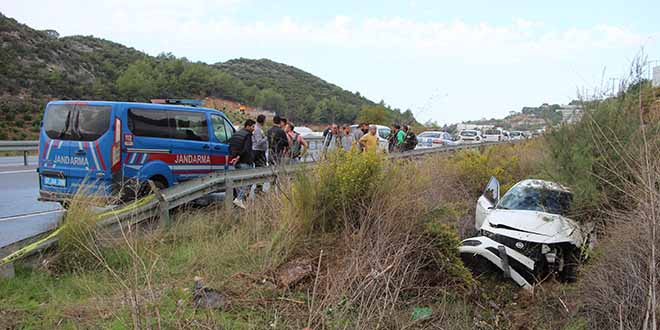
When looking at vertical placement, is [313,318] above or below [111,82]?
below

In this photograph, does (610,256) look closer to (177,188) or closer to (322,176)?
(322,176)

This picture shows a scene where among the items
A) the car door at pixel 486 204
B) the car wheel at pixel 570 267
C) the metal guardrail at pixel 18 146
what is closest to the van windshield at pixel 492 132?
the car door at pixel 486 204

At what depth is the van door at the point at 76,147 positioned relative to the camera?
753cm

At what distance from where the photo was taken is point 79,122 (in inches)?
306

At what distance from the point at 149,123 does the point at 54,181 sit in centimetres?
179

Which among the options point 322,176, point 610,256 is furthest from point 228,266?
point 610,256

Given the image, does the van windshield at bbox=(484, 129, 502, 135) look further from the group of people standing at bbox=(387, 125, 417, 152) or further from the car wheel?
the car wheel

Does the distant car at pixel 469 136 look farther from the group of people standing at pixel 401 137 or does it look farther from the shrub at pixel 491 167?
the group of people standing at pixel 401 137

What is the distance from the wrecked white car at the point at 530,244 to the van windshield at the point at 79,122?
19.6ft

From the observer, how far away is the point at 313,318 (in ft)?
11.8

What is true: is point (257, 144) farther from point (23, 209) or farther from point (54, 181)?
point (23, 209)

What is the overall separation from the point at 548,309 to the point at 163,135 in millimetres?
6748

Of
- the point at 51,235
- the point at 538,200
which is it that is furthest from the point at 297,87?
the point at 51,235

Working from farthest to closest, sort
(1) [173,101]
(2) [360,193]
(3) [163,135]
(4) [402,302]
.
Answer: (1) [173,101] → (3) [163,135] → (2) [360,193] → (4) [402,302]
